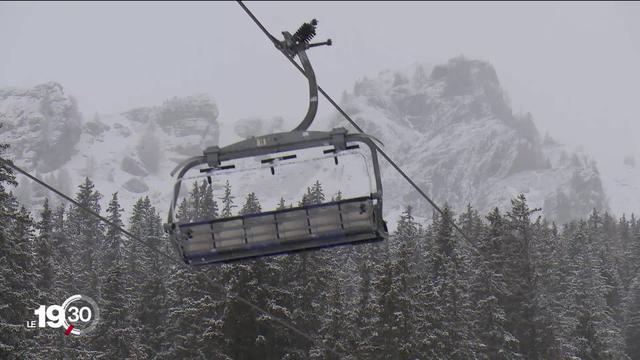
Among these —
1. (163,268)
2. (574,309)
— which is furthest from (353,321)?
(574,309)

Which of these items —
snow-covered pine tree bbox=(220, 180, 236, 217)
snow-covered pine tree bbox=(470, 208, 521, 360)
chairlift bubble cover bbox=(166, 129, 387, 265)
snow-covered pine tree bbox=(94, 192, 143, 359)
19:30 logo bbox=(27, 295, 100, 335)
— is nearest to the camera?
chairlift bubble cover bbox=(166, 129, 387, 265)

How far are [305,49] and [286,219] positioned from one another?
281cm

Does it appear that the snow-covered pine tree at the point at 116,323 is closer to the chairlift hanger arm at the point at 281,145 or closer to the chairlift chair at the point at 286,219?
the chairlift chair at the point at 286,219

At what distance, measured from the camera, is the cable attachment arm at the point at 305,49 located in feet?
43.7

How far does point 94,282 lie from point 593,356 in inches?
1395

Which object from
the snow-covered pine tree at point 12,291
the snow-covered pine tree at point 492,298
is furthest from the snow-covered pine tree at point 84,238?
the snow-covered pine tree at point 12,291

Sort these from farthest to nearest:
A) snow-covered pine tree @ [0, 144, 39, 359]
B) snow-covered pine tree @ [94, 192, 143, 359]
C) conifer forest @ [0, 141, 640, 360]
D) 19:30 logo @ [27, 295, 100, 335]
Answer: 19:30 logo @ [27, 295, 100, 335], snow-covered pine tree @ [94, 192, 143, 359], conifer forest @ [0, 141, 640, 360], snow-covered pine tree @ [0, 144, 39, 359]

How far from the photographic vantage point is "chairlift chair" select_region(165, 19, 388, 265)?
1301 centimetres

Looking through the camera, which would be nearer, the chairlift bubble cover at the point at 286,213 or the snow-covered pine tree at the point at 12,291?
the chairlift bubble cover at the point at 286,213

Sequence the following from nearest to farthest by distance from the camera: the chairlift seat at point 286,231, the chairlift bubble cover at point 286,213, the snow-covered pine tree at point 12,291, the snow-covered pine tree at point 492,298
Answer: the chairlift bubble cover at point 286,213 → the chairlift seat at point 286,231 → the snow-covered pine tree at point 12,291 → the snow-covered pine tree at point 492,298

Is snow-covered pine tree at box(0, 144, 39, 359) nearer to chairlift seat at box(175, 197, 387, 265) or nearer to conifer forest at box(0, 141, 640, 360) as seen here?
conifer forest at box(0, 141, 640, 360)

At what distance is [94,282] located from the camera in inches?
2421

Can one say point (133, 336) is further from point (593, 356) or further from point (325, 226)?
point (325, 226)

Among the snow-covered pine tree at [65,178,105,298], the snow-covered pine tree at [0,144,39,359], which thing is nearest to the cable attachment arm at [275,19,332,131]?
the snow-covered pine tree at [0,144,39,359]
